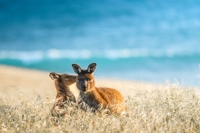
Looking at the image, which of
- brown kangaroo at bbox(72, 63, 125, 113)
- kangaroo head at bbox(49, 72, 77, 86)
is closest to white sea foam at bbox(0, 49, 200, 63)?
kangaroo head at bbox(49, 72, 77, 86)

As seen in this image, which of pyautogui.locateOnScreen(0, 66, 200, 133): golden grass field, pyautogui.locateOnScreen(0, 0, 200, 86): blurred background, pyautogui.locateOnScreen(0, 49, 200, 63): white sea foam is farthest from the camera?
pyautogui.locateOnScreen(0, 49, 200, 63): white sea foam

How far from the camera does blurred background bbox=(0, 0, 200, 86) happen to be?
106 ft

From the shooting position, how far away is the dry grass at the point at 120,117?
584cm

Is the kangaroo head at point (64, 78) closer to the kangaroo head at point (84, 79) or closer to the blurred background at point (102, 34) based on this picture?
the kangaroo head at point (84, 79)

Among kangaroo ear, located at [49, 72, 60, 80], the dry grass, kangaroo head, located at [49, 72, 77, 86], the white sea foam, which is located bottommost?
the dry grass

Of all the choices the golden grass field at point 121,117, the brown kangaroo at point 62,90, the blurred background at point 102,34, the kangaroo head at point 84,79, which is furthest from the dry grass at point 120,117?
the blurred background at point 102,34

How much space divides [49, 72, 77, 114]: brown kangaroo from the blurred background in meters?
19.6

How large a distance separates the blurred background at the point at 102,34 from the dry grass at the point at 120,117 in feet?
64.7

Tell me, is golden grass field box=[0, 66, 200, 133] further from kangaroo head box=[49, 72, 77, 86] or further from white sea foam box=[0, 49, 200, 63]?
white sea foam box=[0, 49, 200, 63]

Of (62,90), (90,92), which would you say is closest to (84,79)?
(90,92)

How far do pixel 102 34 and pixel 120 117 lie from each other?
118 ft

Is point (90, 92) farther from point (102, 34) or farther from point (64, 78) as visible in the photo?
point (102, 34)

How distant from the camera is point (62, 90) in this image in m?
6.84

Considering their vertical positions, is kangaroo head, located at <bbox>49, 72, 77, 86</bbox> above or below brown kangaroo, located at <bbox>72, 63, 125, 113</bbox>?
above
